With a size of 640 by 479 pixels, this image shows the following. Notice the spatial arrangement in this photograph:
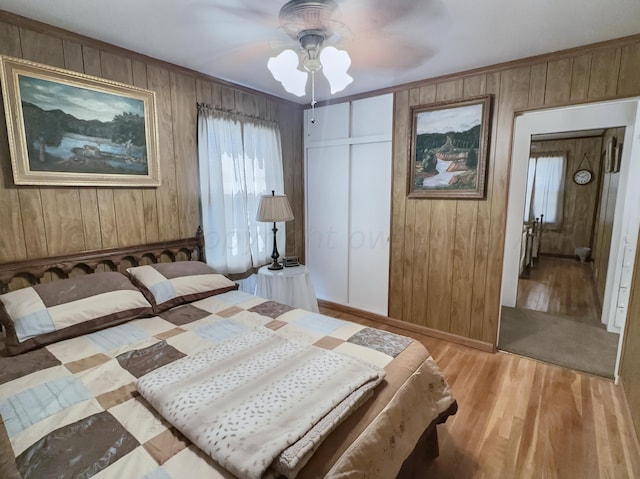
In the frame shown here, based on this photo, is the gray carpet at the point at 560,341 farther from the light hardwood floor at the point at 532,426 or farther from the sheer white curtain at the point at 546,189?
the sheer white curtain at the point at 546,189

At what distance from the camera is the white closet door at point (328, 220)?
3590 mm

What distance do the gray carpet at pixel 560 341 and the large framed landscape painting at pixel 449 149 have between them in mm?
1468

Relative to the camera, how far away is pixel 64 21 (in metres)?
1.90

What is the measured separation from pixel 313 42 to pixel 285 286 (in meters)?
2.02

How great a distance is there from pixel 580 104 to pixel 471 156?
2.55 ft

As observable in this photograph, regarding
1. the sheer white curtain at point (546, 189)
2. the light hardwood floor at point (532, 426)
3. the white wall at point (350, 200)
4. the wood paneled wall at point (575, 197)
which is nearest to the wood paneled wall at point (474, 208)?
the white wall at point (350, 200)

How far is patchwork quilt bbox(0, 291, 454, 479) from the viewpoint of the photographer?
3.12 ft

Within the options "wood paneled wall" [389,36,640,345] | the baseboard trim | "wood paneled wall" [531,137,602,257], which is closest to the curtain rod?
"wood paneled wall" [389,36,640,345]

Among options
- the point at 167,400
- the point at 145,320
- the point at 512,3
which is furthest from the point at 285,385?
the point at 512,3

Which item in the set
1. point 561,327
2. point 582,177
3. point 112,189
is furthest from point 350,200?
point 582,177

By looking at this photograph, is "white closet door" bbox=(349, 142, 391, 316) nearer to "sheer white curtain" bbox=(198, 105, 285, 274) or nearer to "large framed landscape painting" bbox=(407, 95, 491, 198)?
"large framed landscape painting" bbox=(407, 95, 491, 198)

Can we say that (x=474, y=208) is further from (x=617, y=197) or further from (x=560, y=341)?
(x=617, y=197)

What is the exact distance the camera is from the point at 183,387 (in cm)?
121

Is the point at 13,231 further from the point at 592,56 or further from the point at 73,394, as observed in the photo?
the point at 592,56
